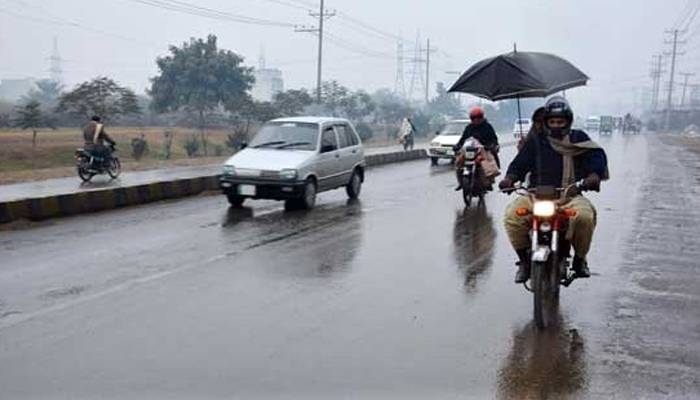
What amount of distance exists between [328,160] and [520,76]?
21.2 feet

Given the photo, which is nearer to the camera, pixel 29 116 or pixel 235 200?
pixel 235 200

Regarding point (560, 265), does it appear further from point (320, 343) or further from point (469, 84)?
point (469, 84)

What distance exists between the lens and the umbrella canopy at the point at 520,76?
7.83m

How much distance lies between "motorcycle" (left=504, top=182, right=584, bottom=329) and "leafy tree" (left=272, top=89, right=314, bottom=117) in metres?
35.0

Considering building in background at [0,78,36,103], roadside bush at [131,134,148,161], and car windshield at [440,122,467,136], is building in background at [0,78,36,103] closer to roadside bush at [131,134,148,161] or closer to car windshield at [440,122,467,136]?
roadside bush at [131,134,148,161]

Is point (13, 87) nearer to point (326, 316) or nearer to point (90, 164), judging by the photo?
point (90, 164)

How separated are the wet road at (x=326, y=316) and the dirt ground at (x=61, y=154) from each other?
30.9 ft

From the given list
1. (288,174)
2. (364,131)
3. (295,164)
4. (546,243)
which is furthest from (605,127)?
(546,243)

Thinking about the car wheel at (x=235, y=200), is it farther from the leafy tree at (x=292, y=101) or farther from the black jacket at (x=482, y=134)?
the leafy tree at (x=292, y=101)

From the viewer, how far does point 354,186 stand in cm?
1541

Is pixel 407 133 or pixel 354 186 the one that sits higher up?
pixel 407 133

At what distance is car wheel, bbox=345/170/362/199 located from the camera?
15.3m

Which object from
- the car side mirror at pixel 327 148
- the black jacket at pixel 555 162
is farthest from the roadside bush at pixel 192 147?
the black jacket at pixel 555 162

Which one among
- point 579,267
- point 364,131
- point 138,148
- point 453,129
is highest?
point 453,129
